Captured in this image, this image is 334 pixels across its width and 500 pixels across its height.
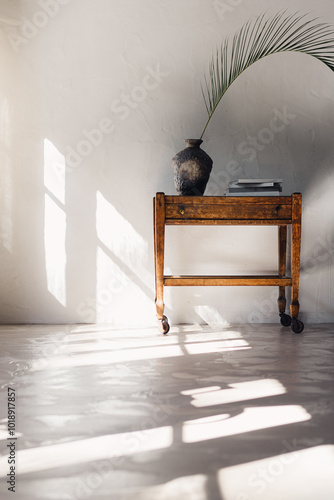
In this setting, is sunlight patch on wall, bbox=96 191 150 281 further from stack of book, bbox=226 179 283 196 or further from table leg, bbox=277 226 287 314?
table leg, bbox=277 226 287 314

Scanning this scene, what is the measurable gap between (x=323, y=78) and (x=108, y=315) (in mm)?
1966

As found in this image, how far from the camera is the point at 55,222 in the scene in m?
3.07

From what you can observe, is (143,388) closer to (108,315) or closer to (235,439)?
(235,439)

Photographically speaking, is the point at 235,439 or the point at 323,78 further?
the point at 323,78

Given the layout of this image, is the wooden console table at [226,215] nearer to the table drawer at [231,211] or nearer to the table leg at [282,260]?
the table drawer at [231,211]

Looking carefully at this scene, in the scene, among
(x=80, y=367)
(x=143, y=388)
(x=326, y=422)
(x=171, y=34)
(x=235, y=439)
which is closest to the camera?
(x=235, y=439)

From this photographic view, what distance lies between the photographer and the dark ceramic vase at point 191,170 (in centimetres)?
271

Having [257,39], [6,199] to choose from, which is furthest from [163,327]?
[257,39]

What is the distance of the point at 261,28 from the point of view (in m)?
3.07

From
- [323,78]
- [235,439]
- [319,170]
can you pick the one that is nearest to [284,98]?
[323,78]

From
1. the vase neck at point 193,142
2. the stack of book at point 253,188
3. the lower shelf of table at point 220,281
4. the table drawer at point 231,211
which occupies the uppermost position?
the vase neck at point 193,142

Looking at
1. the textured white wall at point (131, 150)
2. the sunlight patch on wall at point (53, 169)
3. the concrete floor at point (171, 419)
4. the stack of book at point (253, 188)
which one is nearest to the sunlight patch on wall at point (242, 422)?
the concrete floor at point (171, 419)

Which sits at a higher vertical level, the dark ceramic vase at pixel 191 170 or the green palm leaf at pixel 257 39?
the green palm leaf at pixel 257 39

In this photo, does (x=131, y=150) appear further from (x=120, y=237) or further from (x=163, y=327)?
(x=163, y=327)
